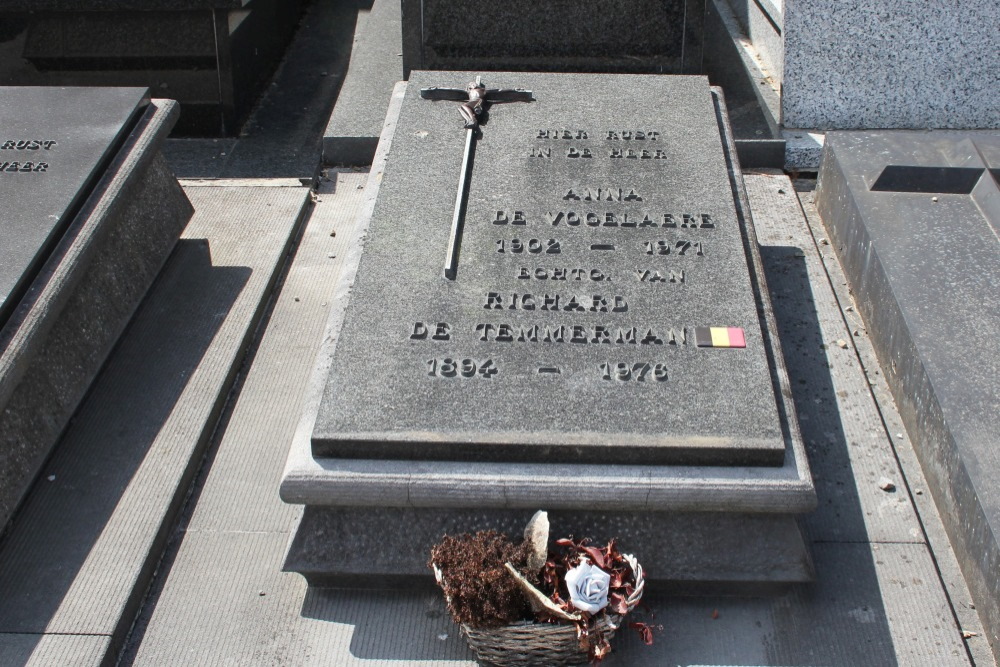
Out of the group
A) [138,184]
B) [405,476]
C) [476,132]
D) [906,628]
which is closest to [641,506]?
[405,476]

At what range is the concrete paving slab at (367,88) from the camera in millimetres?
5855

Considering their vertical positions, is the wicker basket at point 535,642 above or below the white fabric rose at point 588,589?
below

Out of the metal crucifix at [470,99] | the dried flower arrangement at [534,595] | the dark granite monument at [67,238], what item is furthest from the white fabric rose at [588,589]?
the dark granite monument at [67,238]

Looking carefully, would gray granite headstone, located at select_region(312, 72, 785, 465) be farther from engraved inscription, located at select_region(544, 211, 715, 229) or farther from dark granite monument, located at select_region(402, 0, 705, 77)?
dark granite monument, located at select_region(402, 0, 705, 77)

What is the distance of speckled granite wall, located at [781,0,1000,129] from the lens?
5840 mm

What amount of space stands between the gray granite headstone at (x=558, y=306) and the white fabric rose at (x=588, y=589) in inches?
15.9

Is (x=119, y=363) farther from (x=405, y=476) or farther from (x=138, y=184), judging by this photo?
(x=405, y=476)

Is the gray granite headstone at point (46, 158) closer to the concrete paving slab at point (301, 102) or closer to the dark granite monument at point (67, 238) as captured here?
the dark granite monument at point (67, 238)

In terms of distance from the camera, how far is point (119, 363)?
4.34 meters

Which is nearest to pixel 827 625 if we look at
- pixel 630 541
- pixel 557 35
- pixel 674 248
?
pixel 630 541

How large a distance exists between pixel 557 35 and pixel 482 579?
388 cm

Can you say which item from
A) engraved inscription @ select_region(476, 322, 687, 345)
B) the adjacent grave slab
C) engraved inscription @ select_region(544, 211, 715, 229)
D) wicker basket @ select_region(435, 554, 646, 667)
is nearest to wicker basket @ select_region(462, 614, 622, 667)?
wicker basket @ select_region(435, 554, 646, 667)

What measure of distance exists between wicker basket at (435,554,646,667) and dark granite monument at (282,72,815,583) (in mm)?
299

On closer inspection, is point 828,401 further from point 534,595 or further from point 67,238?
point 67,238
